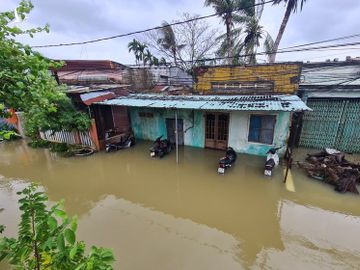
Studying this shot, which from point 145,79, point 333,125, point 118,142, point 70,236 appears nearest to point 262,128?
point 333,125

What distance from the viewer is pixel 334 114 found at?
7883 mm

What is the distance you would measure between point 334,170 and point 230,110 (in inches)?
149

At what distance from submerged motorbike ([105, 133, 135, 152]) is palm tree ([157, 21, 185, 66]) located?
10.7m

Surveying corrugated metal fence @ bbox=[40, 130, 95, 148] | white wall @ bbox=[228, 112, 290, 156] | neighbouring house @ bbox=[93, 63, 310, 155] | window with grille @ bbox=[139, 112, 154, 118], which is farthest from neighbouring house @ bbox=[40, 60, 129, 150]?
white wall @ bbox=[228, 112, 290, 156]

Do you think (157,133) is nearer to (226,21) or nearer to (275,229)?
(275,229)

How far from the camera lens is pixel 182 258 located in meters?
3.54

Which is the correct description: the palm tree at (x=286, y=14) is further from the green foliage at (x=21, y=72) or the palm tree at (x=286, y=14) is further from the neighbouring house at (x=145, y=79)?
the green foliage at (x=21, y=72)

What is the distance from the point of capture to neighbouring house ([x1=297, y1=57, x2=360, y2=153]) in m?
7.59

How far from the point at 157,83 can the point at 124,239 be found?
43.0ft

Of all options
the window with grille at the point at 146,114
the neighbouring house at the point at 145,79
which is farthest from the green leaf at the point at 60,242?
the neighbouring house at the point at 145,79

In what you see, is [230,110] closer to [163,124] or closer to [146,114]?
[163,124]

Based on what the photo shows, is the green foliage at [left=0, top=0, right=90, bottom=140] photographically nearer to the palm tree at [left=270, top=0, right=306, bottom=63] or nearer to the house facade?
the house facade

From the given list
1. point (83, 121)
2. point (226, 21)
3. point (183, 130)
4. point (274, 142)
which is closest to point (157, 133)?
point (183, 130)

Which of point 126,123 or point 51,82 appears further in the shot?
point 126,123
